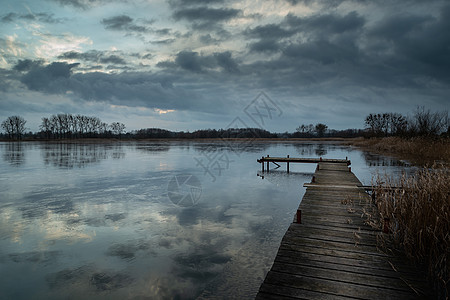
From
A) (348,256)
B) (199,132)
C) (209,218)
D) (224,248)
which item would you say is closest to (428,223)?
(348,256)

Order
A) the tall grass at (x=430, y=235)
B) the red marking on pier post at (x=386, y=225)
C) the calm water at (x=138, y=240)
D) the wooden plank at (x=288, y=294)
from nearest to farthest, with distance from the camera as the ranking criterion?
1. the wooden plank at (x=288, y=294)
2. the tall grass at (x=430, y=235)
3. the calm water at (x=138, y=240)
4. the red marking on pier post at (x=386, y=225)

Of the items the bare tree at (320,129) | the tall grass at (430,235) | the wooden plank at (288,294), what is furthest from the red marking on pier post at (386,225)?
the bare tree at (320,129)

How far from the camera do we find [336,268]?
4016 millimetres

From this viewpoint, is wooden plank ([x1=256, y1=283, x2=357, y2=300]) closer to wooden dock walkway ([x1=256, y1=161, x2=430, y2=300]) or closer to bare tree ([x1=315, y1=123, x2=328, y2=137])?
wooden dock walkway ([x1=256, y1=161, x2=430, y2=300])

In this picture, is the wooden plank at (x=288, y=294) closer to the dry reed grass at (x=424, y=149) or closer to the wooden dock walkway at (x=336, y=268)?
the wooden dock walkway at (x=336, y=268)

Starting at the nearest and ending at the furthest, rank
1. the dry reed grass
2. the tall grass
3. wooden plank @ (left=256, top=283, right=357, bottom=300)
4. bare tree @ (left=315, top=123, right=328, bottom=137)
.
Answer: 1. wooden plank @ (left=256, top=283, right=357, bottom=300)
2. the tall grass
3. the dry reed grass
4. bare tree @ (left=315, top=123, right=328, bottom=137)

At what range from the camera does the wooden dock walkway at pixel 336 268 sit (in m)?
3.40

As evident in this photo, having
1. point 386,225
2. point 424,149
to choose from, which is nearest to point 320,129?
point 424,149

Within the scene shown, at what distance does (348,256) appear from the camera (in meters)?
4.43

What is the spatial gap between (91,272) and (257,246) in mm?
3543

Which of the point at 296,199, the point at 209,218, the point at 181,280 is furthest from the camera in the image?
the point at 296,199

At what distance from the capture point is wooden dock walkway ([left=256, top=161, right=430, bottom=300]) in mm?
3398

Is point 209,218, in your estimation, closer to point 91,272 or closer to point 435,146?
point 91,272

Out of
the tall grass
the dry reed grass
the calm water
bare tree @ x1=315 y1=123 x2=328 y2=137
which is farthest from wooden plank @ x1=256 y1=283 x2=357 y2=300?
bare tree @ x1=315 y1=123 x2=328 y2=137
